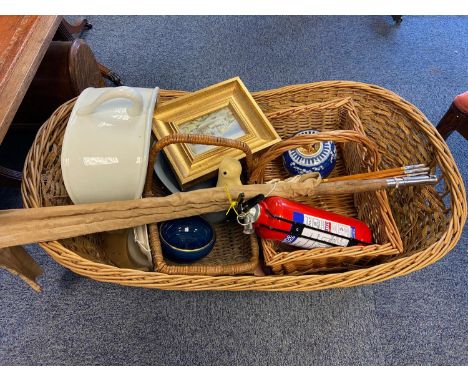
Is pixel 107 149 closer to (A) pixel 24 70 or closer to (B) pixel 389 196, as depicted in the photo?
(A) pixel 24 70

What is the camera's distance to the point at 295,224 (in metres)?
0.78

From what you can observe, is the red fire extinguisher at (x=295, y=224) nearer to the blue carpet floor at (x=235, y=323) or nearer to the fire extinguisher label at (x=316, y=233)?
the fire extinguisher label at (x=316, y=233)

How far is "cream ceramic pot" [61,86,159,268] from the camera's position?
0.75 metres

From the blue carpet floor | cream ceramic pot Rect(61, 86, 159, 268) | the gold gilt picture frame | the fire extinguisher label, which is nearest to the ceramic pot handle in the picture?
cream ceramic pot Rect(61, 86, 159, 268)

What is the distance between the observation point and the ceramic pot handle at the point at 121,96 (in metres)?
0.75

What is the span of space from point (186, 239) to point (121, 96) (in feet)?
1.12

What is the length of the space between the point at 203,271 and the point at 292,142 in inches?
12.9

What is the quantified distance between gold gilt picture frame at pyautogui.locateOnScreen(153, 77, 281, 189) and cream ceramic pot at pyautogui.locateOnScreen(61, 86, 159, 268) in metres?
0.12

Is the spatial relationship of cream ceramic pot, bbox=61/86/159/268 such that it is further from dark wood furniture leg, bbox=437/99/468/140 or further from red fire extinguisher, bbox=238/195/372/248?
dark wood furniture leg, bbox=437/99/468/140

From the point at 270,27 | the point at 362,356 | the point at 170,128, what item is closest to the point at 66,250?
the point at 170,128

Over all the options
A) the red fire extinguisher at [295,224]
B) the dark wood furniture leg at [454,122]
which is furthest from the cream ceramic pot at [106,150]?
the dark wood furniture leg at [454,122]

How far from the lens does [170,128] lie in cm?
91

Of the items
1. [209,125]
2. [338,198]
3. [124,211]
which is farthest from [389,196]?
[124,211]

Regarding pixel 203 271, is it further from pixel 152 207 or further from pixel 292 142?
pixel 292 142
